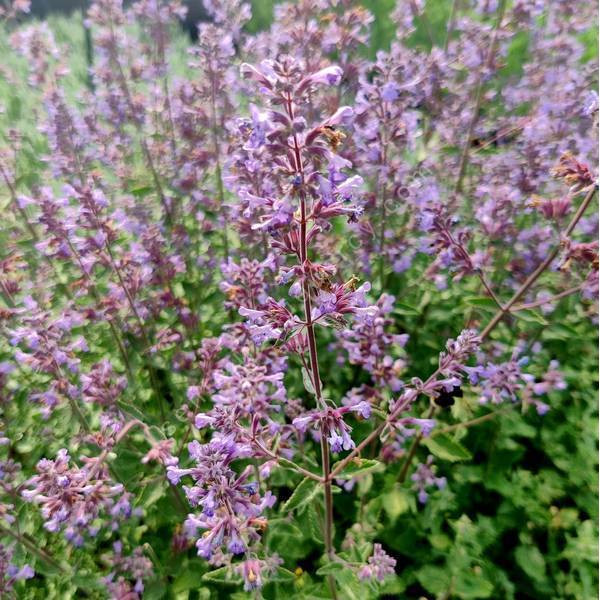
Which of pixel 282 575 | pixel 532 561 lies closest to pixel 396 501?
pixel 532 561

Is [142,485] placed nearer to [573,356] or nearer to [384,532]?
[384,532]

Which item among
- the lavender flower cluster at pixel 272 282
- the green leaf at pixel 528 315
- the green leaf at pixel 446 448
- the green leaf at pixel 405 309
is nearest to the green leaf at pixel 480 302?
the lavender flower cluster at pixel 272 282

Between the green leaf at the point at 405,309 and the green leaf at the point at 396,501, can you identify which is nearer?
the green leaf at the point at 396,501

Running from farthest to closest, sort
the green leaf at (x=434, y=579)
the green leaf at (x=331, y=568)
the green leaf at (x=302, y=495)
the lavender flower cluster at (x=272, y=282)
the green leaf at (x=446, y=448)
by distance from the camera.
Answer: the green leaf at (x=434, y=579) < the green leaf at (x=446, y=448) < the green leaf at (x=331, y=568) < the green leaf at (x=302, y=495) < the lavender flower cluster at (x=272, y=282)

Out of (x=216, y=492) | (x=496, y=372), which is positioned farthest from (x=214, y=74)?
(x=216, y=492)

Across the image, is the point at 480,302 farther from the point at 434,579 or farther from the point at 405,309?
the point at 434,579

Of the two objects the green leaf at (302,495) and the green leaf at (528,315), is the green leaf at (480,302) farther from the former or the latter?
the green leaf at (302,495)
